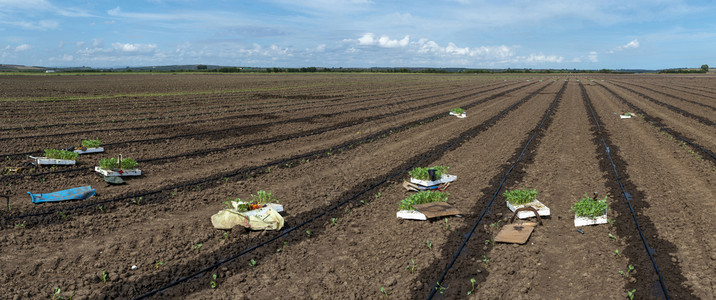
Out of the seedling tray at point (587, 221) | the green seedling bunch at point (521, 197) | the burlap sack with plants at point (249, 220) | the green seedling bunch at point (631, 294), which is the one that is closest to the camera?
the green seedling bunch at point (631, 294)

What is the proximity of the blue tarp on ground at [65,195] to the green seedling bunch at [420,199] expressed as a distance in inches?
271

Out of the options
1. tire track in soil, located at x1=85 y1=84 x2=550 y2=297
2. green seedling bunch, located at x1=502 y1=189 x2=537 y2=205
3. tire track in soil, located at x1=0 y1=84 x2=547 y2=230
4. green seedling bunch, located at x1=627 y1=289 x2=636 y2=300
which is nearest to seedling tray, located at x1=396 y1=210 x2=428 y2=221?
tire track in soil, located at x1=85 y1=84 x2=550 y2=297

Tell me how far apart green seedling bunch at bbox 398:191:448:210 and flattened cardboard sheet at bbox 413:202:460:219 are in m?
0.14

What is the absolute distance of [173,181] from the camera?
426 inches

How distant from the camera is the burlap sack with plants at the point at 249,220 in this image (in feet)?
25.2

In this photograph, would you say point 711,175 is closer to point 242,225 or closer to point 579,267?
point 579,267

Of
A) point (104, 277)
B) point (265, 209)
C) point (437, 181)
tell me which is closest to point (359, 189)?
point (437, 181)

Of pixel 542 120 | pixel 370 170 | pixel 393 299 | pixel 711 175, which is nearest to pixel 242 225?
pixel 393 299

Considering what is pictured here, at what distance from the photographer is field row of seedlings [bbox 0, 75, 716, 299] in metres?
5.99

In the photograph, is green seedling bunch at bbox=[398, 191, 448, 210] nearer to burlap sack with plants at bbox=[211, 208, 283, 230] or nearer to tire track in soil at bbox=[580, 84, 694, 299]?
burlap sack with plants at bbox=[211, 208, 283, 230]

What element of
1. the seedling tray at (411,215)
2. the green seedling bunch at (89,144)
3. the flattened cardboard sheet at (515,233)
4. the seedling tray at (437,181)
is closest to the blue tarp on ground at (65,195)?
the green seedling bunch at (89,144)

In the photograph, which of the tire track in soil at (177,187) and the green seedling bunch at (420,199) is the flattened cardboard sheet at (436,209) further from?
the tire track in soil at (177,187)

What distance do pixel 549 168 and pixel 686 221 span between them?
435 cm

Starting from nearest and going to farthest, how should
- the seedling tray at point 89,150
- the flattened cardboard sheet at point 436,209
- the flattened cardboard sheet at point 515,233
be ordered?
the flattened cardboard sheet at point 515,233 → the flattened cardboard sheet at point 436,209 → the seedling tray at point 89,150
